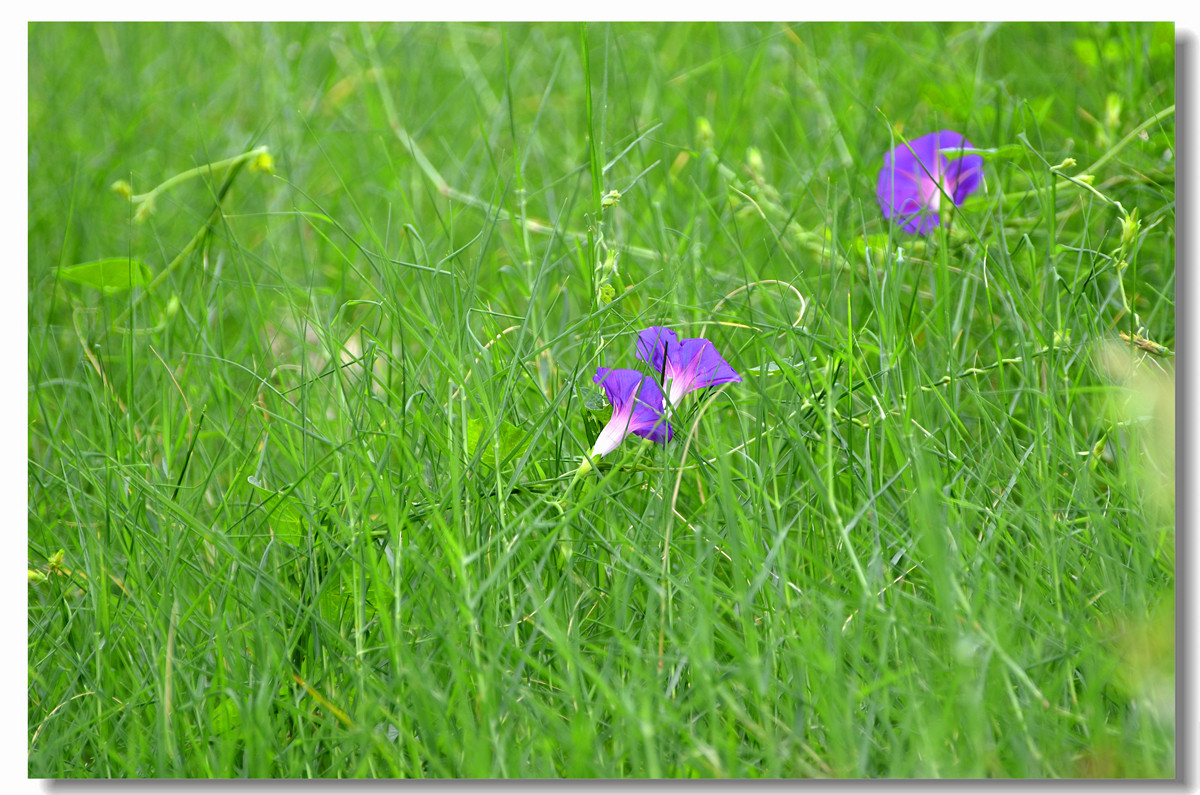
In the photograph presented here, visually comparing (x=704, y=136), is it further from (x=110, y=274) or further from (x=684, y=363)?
(x=110, y=274)

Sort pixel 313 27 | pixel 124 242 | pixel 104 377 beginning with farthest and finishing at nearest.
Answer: pixel 313 27 < pixel 124 242 < pixel 104 377

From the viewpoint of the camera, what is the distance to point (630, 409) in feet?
3.86

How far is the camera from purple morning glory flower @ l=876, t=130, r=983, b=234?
151 cm

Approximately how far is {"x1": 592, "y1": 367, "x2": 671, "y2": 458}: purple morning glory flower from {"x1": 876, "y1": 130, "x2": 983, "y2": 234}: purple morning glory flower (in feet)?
1.81

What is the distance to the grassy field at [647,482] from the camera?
40.3 inches

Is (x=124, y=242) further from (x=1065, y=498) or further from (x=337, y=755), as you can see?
(x=1065, y=498)

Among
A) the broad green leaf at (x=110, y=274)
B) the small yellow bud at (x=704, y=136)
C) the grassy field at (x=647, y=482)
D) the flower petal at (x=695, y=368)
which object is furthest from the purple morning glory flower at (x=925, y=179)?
the broad green leaf at (x=110, y=274)

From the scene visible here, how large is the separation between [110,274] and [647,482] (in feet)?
3.17

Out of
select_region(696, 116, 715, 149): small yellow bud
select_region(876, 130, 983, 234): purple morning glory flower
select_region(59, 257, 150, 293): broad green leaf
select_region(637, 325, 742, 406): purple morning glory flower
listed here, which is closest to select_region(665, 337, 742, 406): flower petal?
select_region(637, 325, 742, 406): purple morning glory flower

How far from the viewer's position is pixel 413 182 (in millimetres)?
1997

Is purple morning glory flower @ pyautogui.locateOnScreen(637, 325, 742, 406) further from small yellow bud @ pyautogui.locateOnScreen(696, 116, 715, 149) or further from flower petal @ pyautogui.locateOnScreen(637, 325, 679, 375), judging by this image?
Answer: small yellow bud @ pyautogui.locateOnScreen(696, 116, 715, 149)

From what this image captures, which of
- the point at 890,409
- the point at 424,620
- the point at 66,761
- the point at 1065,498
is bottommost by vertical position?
the point at 66,761
